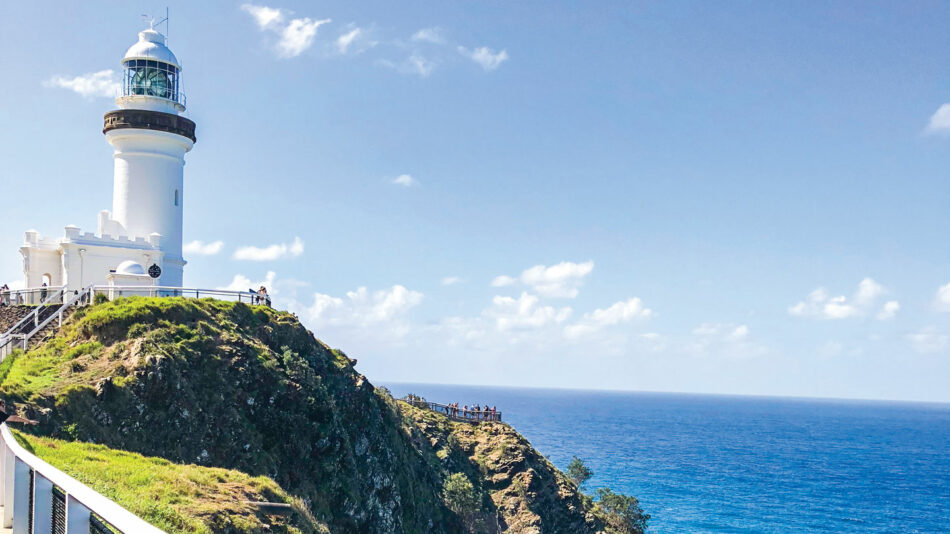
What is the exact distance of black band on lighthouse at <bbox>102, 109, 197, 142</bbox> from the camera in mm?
39594

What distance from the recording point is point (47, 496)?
22.9 feet

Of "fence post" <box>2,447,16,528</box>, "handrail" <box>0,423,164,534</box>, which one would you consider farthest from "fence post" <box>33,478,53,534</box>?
"fence post" <box>2,447,16,528</box>

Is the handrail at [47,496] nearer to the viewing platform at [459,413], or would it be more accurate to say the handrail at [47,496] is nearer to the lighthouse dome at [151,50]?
the lighthouse dome at [151,50]

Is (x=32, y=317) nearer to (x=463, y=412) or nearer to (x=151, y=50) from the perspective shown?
(x=151, y=50)

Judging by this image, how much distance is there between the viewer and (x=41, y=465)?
24.2 feet

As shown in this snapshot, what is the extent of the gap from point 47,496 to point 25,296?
33.0m

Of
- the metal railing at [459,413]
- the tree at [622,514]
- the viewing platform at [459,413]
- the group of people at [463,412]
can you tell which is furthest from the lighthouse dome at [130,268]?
the tree at [622,514]

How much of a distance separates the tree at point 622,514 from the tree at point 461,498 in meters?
14.1

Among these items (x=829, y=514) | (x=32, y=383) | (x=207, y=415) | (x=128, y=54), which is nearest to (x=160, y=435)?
(x=207, y=415)

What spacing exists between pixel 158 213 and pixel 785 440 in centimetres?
15246

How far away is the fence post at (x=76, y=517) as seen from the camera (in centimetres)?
565

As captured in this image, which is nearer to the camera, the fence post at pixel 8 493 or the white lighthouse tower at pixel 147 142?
the fence post at pixel 8 493

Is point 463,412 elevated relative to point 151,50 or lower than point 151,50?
lower

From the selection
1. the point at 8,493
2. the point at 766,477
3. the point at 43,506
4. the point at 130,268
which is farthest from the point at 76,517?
the point at 766,477
